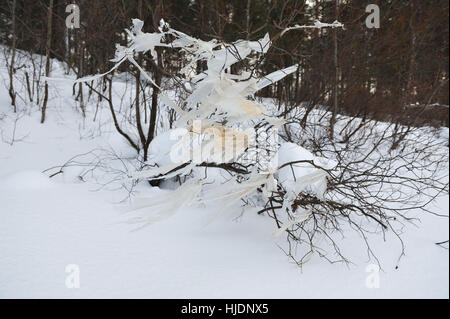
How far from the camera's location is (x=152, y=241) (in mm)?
1801

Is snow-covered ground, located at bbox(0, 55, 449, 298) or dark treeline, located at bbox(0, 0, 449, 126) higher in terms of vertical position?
dark treeline, located at bbox(0, 0, 449, 126)

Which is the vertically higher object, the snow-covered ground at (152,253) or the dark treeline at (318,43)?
the dark treeline at (318,43)

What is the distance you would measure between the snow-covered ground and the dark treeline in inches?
54.2

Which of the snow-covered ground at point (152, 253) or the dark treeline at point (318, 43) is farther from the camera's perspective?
the dark treeline at point (318, 43)

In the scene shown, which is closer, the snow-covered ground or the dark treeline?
the snow-covered ground

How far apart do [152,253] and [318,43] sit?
136 inches

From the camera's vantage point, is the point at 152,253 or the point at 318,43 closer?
the point at 152,253

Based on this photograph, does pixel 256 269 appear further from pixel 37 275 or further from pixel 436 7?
pixel 436 7

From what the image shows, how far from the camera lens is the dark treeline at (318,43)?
316 centimetres

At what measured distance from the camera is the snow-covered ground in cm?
149

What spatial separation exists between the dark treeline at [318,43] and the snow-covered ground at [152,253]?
1.38 metres

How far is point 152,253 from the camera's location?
67.3 inches
